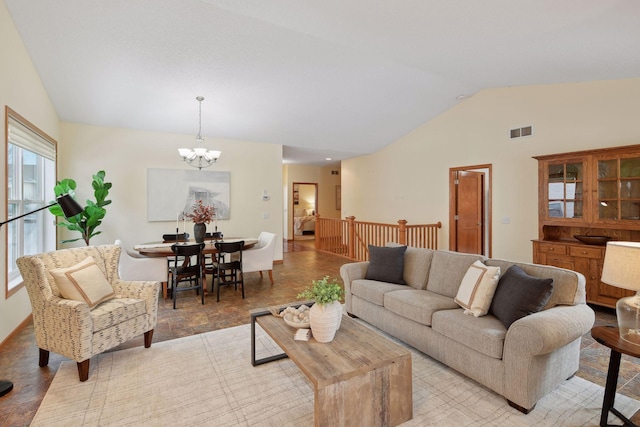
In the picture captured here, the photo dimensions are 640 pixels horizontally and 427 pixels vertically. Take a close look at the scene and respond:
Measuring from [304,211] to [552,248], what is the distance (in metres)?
9.20

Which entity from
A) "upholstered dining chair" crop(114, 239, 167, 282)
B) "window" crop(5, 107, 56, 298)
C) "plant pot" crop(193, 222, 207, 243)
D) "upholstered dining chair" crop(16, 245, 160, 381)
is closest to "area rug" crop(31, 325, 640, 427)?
"upholstered dining chair" crop(16, 245, 160, 381)

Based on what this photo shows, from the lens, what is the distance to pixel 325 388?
1628 millimetres

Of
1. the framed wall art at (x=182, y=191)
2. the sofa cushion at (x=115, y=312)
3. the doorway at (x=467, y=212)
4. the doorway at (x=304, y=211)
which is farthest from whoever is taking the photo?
the doorway at (x=304, y=211)

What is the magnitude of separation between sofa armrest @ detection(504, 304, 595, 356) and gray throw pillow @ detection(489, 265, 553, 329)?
0.08 meters

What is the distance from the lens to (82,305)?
235cm

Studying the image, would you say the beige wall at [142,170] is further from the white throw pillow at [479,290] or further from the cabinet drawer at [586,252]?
the cabinet drawer at [586,252]

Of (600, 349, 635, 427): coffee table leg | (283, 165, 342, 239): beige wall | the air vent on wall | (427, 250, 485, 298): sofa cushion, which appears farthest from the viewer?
(283, 165, 342, 239): beige wall

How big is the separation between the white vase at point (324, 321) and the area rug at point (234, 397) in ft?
1.56

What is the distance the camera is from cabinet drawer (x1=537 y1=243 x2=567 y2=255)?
408 cm

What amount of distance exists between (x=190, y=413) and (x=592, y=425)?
7.96ft

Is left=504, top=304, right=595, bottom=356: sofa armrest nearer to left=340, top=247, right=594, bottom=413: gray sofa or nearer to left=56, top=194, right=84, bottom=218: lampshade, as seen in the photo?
left=340, top=247, right=594, bottom=413: gray sofa

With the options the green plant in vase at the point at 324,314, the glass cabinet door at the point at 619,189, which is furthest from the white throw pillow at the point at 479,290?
the glass cabinet door at the point at 619,189

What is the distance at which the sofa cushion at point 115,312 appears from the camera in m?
2.47

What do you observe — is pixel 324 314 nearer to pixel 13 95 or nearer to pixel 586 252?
pixel 586 252
